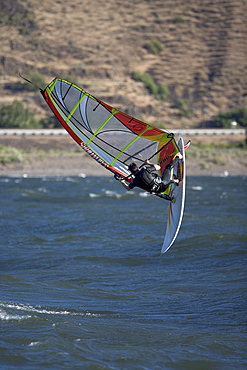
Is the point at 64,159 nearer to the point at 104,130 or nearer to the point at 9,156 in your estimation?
the point at 9,156

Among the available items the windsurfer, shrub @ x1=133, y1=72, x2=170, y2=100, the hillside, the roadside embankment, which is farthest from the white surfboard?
shrub @ x1=133, y1=72, x2=170, y2=100

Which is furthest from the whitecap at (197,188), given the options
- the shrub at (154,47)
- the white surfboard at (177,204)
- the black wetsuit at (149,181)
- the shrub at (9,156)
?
the shrub at (154,47)

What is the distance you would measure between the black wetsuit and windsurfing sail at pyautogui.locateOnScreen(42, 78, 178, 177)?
1035 millimetres

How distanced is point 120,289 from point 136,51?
255ft

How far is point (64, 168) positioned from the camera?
140 feet

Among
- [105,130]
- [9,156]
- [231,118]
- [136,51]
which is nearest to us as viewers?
[105,130]

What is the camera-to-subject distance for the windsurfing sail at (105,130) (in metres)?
11.6

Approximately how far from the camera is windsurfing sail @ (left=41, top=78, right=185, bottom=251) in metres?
11.6

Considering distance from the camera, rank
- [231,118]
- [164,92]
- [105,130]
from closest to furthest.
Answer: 1. [105,130]
2. [231,118]
3. [164,92]

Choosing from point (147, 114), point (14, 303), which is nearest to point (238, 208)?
point (14, 303)

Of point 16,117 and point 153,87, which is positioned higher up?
point 153,87

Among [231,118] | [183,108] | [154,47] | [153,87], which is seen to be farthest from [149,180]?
[154,47]

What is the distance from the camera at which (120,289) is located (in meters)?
12.3

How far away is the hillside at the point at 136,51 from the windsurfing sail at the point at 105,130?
55294 millimetres
